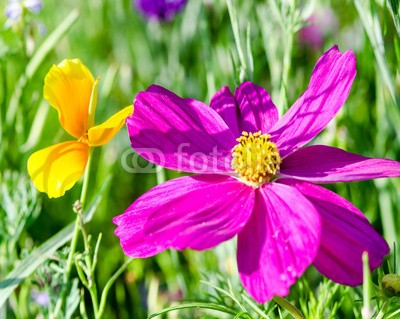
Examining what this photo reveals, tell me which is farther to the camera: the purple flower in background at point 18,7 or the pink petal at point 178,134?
the purple flower in background at point 18,7

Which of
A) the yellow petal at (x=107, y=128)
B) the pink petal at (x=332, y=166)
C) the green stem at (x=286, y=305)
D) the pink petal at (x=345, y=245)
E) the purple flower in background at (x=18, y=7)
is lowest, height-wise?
the green stem at (x=286, y=305)

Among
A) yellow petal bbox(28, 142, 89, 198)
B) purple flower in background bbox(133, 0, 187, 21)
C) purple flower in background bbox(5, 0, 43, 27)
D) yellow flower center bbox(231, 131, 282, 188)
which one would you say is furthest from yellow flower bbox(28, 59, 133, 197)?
purple flower in background bbox(133, 0, 187, 21)

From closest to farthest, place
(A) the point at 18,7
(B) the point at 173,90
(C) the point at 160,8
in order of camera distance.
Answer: (A) the point at 18,7
(B) the point at 173,90
(C) the point at 160,8

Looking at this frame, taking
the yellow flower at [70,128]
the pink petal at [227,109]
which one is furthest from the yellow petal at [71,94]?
the pink petal at [227,109]

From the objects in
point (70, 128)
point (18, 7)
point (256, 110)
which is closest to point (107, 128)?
point (70, 128)

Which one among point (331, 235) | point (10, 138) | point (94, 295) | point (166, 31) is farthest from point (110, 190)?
point (331, 235)

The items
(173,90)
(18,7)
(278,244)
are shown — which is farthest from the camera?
(173,90)

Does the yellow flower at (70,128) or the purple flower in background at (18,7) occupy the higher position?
the purple flower in background at (18,7)

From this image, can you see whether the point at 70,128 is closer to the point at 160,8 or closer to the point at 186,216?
the point at 186,216

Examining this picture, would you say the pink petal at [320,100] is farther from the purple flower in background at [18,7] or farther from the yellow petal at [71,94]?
the purple flower in background at [18,7]
